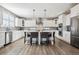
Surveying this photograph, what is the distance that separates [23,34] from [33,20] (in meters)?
0.77

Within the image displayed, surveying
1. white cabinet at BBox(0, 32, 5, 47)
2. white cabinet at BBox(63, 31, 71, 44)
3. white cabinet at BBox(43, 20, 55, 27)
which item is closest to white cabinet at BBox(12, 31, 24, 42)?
white cabinet at BBox(0, 32, 5, 47)

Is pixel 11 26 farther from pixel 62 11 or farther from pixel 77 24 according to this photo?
pixel 77 24

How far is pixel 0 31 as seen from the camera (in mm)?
4938

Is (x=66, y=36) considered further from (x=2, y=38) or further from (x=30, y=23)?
(x=2, y=38)

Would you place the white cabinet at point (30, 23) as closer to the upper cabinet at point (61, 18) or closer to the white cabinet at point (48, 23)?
the white cabinet at point (48, 23)

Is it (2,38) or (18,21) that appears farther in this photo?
(2,38)

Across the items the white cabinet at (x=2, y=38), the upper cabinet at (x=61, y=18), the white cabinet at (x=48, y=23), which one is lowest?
the white cabinet at (x=2, y=38)

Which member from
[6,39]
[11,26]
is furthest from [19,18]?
[6,39]

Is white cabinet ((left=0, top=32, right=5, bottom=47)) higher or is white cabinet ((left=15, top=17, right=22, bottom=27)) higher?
white cabinet ((left=15, top=17, right=22, bottom=27))

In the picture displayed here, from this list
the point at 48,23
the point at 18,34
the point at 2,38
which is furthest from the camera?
the point at 2,38

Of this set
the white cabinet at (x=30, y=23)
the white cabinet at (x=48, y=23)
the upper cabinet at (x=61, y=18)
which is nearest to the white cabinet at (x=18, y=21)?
the white cabinet at (x=30, y=23)

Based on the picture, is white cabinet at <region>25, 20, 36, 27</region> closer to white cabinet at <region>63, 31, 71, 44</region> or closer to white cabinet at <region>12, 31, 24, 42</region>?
white cabinet at <region>12, 31, 24, 42</region>

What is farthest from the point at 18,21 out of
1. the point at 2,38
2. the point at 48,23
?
the point at 48,23
